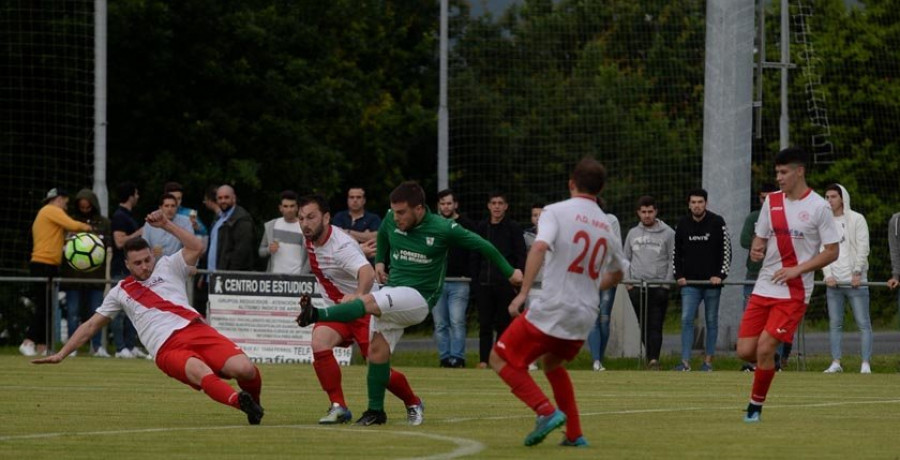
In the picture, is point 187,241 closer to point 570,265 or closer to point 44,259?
point 570,265

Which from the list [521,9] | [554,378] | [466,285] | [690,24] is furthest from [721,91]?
[521,9]

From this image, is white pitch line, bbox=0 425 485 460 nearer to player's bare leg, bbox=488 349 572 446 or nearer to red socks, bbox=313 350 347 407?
player's bare leg, bbox=488 349 572 446

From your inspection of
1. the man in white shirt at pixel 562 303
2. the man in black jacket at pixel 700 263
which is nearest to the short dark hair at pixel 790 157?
Result: the man in white shirt at pixel 562 303

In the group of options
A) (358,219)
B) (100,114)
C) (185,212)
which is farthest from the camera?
(100,114)

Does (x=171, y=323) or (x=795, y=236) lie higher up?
(x=795, y=236)

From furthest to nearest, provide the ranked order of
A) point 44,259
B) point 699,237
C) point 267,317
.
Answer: point 44,259 → point 267,317 → point 699,237

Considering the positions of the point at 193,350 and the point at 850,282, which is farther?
the point at 850,282

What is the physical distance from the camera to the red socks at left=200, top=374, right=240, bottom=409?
1206 cm

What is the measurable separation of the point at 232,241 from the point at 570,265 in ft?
41.7

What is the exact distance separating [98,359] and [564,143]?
22186 millimetres

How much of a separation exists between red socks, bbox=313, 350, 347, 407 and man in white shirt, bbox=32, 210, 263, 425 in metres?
0.50

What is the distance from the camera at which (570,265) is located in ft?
34.3

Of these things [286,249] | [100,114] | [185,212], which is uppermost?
[100,114]

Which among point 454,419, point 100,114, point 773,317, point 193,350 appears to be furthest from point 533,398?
point 100,114
